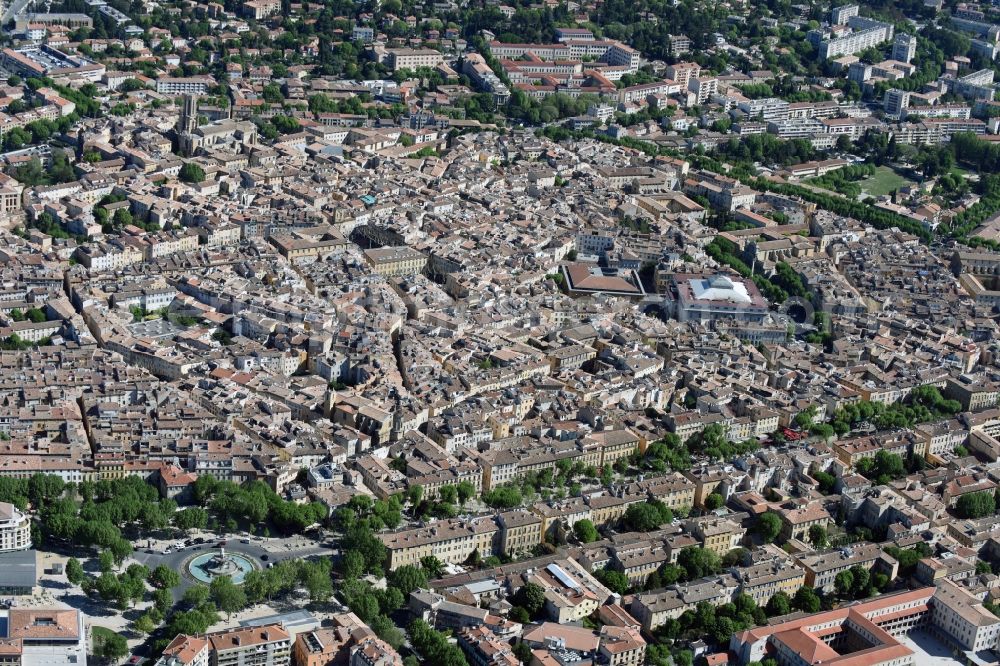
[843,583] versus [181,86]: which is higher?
[181,86]

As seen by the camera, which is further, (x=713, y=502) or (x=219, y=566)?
(x=713, y=502)

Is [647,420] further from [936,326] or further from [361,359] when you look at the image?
[936,326]

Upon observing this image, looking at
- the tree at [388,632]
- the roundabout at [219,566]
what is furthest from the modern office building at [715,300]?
the tree at [388,632]

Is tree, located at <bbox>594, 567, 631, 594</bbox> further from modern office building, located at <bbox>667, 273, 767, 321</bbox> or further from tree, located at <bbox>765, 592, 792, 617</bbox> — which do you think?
modern office building, located at <bbox>667, 273, 767, 321</bbox>

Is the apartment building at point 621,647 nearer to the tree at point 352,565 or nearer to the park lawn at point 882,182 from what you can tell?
the tree at point 352,565

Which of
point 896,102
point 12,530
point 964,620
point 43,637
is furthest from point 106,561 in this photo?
point 896,102

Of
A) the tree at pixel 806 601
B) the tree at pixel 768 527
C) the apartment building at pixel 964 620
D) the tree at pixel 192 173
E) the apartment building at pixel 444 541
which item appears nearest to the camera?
the apartment building at pixel 964 620

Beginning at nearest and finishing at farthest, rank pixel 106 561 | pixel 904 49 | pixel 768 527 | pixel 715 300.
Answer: pixel 106 561, pixel 768 527, pixel 715 300, pixel 904 49

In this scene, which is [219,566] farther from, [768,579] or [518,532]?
[768,579]
